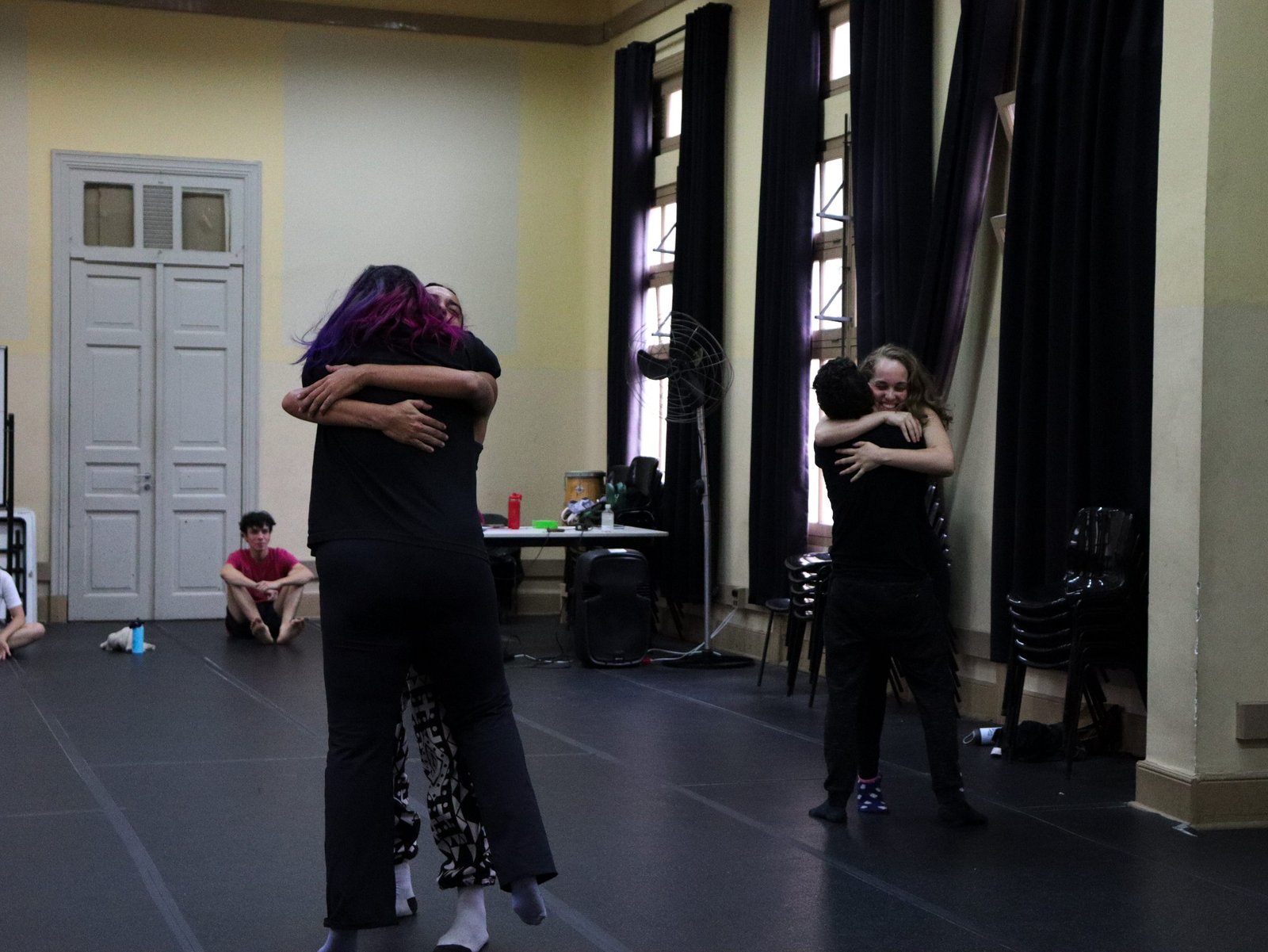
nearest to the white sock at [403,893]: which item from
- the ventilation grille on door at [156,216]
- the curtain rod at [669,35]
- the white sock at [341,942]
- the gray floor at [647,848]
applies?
the gray floor at [647,848]

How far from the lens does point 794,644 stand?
7.61 m

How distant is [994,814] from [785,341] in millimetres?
3910

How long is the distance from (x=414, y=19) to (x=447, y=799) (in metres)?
8.73

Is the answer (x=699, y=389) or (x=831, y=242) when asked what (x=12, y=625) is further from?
(x=831, y=242)

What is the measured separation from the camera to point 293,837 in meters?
4.52

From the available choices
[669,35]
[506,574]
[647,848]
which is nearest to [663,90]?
[669,35]

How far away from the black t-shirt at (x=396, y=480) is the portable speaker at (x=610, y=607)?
17.9 feet

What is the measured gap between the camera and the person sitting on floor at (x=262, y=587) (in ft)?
31.0

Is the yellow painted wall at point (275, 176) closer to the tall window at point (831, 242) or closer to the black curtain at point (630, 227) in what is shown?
the black curtain at point (630, 227)

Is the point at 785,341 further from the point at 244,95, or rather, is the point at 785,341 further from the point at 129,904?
the point at 129,904

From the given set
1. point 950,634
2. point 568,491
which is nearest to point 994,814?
point 950,634

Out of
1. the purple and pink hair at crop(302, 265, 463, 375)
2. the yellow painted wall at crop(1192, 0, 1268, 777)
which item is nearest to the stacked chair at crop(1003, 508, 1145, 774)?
the yellow painted wall at crop(1192, 0, 1268, 777)

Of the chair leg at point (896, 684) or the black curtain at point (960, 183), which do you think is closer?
the black curtain at point (960, 183)

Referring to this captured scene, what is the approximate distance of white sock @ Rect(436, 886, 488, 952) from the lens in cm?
338
